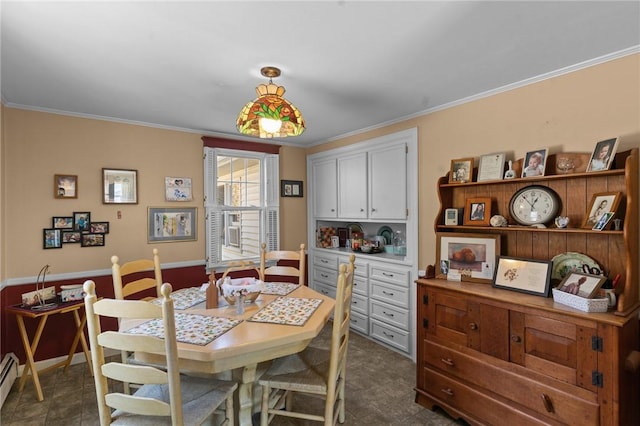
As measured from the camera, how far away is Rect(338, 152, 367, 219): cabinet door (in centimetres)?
377

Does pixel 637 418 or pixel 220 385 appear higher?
pixel 220 385

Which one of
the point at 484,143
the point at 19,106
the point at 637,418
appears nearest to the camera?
the point at 637,418

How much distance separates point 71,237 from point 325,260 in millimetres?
2771

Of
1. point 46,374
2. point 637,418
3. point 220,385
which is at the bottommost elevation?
point 46,374

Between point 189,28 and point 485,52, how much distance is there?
5.66ft

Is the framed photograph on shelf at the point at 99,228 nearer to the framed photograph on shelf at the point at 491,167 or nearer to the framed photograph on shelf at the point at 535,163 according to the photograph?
the framed photograph on shelf at the point at 491,167

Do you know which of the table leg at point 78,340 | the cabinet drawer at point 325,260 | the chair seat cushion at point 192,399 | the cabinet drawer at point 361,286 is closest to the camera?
the chair seat cushion at point 192,399

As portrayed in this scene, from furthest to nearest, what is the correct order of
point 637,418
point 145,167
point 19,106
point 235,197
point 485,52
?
1. point 235,197
2. point 145,167
3. point 19,106
4. point 485,52
5. point 637,418

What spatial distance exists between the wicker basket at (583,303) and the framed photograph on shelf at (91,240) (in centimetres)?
385

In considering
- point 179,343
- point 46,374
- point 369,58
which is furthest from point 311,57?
point 46,374

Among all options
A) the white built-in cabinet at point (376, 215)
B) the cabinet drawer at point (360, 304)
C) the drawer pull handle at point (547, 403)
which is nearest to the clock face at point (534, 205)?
the white built-in cabinet at point (376, 215)

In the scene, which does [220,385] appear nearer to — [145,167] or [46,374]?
[46,374]

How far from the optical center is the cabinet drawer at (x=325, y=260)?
4139mm

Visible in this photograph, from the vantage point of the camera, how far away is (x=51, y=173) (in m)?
2.99
